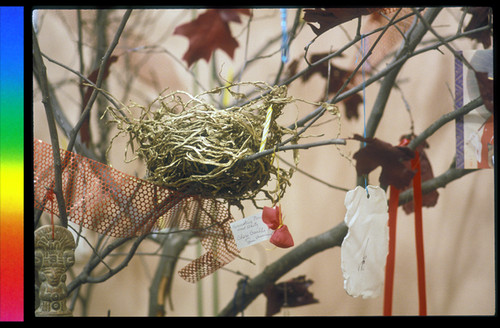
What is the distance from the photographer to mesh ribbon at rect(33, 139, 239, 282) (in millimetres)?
1045

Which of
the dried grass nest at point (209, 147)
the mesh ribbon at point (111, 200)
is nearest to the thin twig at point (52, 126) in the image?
the mesh ribbon at point (111, 200)

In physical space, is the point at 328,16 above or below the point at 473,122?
above

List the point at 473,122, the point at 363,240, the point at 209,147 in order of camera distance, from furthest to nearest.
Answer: the point at 473,122
the point at 363,240
the point at 209,147

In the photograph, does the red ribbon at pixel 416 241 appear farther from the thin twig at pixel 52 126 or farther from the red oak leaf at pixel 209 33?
the thin twig at pixel 52 126

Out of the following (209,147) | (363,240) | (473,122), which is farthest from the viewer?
(473,122)

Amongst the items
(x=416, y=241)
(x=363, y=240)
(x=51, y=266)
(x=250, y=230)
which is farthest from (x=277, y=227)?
(x=51, y=266)

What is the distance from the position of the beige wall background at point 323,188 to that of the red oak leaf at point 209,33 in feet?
0.05

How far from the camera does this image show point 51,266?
101 cm

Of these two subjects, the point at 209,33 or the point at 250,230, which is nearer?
the point at 250,230

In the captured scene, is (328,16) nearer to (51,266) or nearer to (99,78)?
(99,78)

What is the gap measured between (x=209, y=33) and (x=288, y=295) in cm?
58

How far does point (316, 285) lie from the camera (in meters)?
1.19

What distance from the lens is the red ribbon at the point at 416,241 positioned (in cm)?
110

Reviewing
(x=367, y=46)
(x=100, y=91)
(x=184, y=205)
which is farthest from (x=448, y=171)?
(x=100, y=91)
